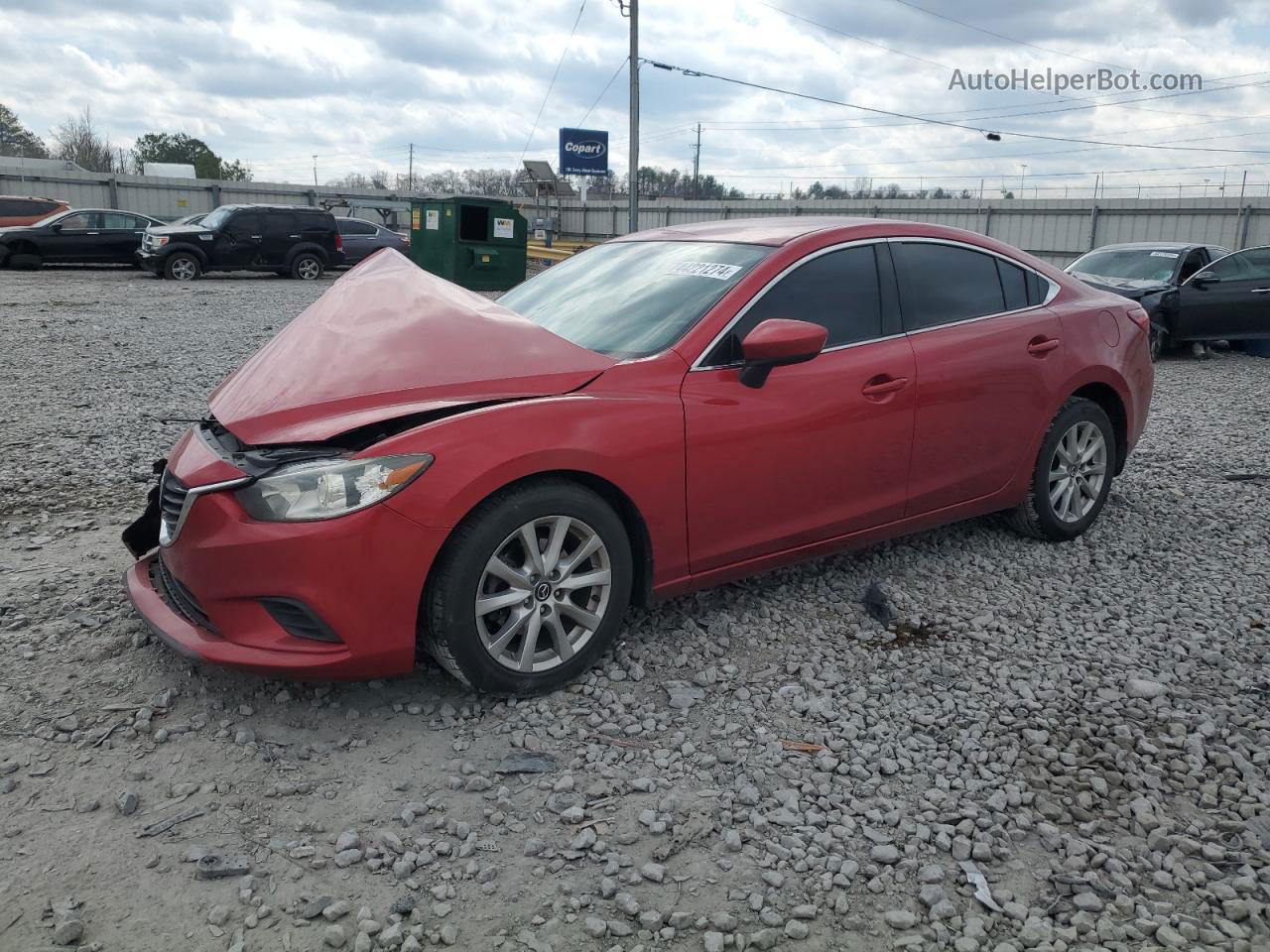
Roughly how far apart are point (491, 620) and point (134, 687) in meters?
1.28

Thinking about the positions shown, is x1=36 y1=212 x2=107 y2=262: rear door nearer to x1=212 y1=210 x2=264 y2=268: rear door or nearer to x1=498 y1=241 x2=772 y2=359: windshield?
x1=212 y1=210 x2=264 y2=268: rear door

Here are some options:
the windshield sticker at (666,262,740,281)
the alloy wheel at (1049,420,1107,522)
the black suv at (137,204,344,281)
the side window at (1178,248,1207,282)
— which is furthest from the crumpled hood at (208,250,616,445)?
the black suv at (137,204,344,281)

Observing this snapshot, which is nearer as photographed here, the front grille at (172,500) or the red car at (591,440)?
the red car at (591,440)

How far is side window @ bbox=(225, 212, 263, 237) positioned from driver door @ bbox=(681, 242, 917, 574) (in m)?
19.5

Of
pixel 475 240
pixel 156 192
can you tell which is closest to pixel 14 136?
pixel 156 192

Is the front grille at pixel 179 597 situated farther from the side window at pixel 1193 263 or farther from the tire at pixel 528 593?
the side window at pixel 1193 263

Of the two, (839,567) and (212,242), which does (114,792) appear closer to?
(839,567)

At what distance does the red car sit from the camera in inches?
122

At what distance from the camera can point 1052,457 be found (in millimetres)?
4906

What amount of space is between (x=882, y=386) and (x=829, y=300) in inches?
16.4

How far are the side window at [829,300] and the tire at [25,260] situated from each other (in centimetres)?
2216

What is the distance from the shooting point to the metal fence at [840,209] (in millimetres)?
25219

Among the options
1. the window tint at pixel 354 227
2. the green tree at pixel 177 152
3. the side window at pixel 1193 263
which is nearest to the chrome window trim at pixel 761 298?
the side window at pixel 1193 263

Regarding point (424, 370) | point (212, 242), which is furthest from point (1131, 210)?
point (424, 370)
